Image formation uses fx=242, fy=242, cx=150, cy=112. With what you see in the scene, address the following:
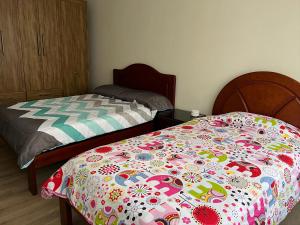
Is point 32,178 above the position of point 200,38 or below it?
below

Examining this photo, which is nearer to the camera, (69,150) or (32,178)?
(32,178)

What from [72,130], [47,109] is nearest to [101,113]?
[72,130]

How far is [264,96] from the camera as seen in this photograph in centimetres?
227

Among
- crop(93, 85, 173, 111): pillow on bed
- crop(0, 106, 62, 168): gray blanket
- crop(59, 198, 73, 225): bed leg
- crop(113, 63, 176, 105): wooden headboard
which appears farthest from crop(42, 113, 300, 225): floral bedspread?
crop(113, 63, 176, 105): wooden headboard

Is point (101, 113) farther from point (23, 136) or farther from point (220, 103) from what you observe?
point (220, 103)

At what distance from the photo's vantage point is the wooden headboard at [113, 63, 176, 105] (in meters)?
3.12

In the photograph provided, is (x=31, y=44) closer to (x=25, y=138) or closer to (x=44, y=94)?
(x=44, y=94)

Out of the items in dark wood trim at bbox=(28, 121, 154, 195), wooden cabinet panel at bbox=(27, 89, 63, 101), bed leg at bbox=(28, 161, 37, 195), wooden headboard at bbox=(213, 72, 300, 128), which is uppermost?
wooden headboard at bbox=(213, 72, 300, 128)

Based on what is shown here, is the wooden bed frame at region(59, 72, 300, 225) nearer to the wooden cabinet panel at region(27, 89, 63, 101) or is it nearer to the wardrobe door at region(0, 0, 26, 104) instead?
the wooden cabinet panel at region(27, 89, 63, 101)

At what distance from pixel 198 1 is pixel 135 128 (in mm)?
1580

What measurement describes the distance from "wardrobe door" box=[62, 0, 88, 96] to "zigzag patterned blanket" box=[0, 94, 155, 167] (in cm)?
92

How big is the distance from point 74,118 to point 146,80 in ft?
Result: 4.31

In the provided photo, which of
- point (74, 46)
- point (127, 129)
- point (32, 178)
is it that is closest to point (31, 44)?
point (74, 46)

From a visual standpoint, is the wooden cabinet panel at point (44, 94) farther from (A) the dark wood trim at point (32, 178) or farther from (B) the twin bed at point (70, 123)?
(A) the dark wood trim at point (32, 178)
